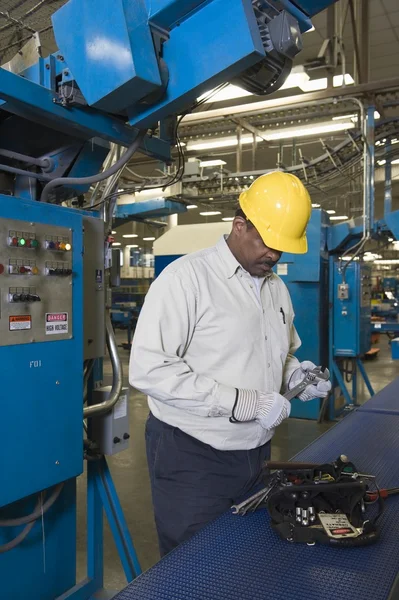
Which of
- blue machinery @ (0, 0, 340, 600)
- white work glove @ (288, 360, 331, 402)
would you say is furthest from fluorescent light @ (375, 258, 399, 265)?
blue machinery @ (0, 0, 340, 600)

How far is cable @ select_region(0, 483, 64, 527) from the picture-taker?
1767 millimetres

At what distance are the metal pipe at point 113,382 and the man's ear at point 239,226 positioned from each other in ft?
2.63

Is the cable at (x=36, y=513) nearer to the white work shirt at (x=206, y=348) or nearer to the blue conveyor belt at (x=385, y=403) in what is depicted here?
the white work shirt at (x=206, y=348)

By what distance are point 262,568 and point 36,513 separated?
3.58 ft

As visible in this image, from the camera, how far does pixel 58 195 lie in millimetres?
2084

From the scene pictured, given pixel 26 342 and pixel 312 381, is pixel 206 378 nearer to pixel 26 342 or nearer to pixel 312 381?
pixel 312 381

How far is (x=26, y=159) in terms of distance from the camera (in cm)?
179

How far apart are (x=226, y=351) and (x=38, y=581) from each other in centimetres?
125

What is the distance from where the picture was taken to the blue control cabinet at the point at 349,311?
16.9ft

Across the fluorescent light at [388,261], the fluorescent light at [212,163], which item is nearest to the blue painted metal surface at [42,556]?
the fluorescent light at [212,163]

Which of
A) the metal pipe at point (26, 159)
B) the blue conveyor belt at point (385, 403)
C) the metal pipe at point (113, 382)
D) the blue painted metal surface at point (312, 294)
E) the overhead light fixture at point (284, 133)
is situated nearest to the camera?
the metal pipe at point (26, 159)

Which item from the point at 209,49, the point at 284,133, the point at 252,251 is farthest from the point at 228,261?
the point at 284,133

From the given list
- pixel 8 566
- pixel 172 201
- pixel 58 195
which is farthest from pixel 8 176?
pixel 172 201

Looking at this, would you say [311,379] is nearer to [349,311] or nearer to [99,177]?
[99,177]
